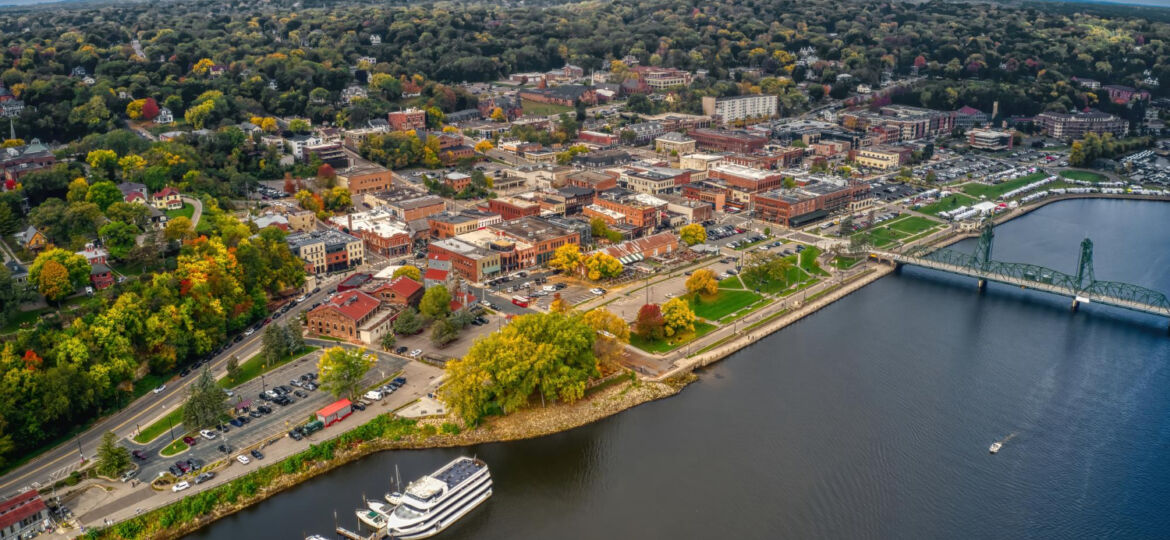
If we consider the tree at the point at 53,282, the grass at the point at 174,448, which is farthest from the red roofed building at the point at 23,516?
the tree at the point at 53,282

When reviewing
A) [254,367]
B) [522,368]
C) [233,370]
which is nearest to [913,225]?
[522,368]

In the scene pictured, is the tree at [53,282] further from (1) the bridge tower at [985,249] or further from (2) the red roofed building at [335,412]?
(1) the bridge tower at [985,249]

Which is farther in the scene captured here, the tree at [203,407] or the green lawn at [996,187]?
the green lawn at [996,187]

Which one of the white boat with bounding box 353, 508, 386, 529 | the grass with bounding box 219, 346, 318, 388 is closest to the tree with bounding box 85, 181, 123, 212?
the grass with bounding box 219, 346, 318, 388

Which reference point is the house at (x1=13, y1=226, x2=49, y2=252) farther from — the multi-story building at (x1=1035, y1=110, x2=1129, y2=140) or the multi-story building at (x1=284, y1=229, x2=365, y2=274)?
the multi-story building at (x1=1035, y1=110, x2=1129, y2=140)

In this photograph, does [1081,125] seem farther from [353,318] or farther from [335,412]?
[335,412]
